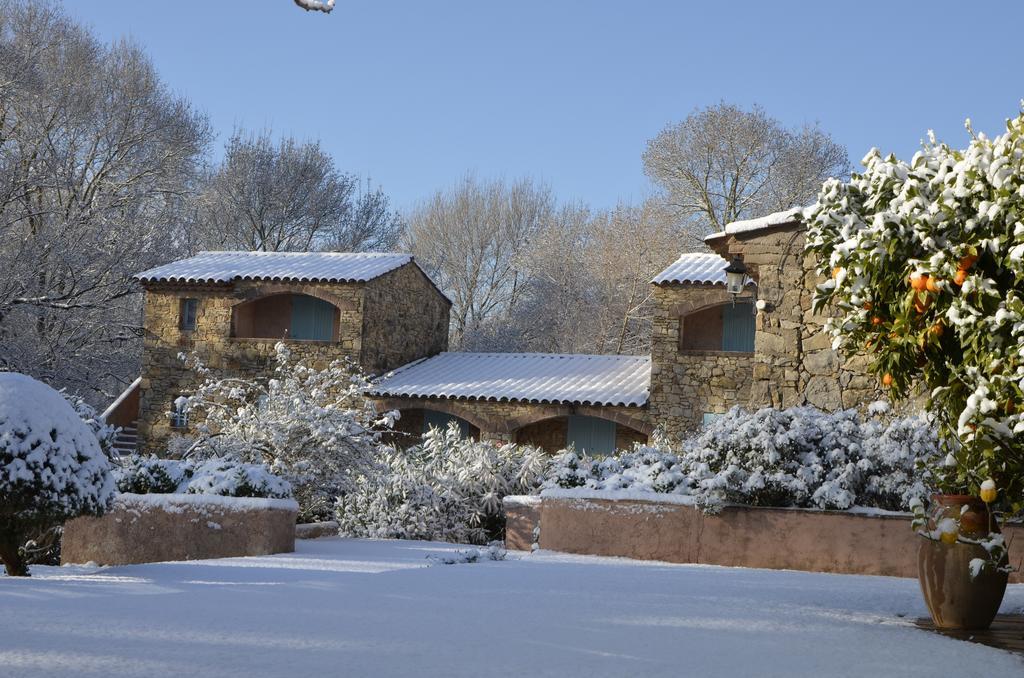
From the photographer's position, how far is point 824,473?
9.63 m

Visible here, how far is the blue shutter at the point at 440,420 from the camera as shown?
77.3ft

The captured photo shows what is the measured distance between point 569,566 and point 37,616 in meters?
4.02

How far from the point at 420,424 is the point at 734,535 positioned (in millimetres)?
14850

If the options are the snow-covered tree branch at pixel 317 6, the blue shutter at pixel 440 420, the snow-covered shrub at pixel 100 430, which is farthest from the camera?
the blue shutter at pixel 440 420

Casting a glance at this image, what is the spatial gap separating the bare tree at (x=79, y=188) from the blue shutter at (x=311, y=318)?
3.90 meters

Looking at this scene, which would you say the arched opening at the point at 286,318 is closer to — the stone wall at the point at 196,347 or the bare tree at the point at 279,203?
the stone wall at the point at 196,347

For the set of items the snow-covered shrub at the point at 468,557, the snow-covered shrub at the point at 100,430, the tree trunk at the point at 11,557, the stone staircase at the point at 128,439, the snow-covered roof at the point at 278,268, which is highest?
the snow-covered roof at the point at 278,268

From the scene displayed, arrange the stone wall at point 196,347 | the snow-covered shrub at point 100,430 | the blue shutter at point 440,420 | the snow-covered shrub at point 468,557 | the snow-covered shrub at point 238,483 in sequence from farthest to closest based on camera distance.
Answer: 1. the stone wall at point 196,347
2. the blue shutter at point 440,420
3. the snow-covered shrub at point 100,430
4. the snow-covered shrub at point 238,483
5. the snow-covered shrub at point 468,557

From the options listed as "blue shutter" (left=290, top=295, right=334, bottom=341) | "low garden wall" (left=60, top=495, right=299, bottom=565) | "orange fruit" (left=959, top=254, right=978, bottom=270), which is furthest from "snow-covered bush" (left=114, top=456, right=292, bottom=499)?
"blue shutter" (left=290, top=295, right=334, bottom=341)

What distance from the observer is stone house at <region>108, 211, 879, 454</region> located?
71.6 feet

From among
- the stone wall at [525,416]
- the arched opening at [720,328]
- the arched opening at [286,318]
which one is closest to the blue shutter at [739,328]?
the arched opening at [720,328]

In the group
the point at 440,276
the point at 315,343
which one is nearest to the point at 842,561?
the point at 315,343

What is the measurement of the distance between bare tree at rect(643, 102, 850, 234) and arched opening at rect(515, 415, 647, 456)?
10.6m

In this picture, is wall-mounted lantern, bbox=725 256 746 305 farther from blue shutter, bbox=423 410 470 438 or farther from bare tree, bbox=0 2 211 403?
bare tree, bbox=0 2 211 403
